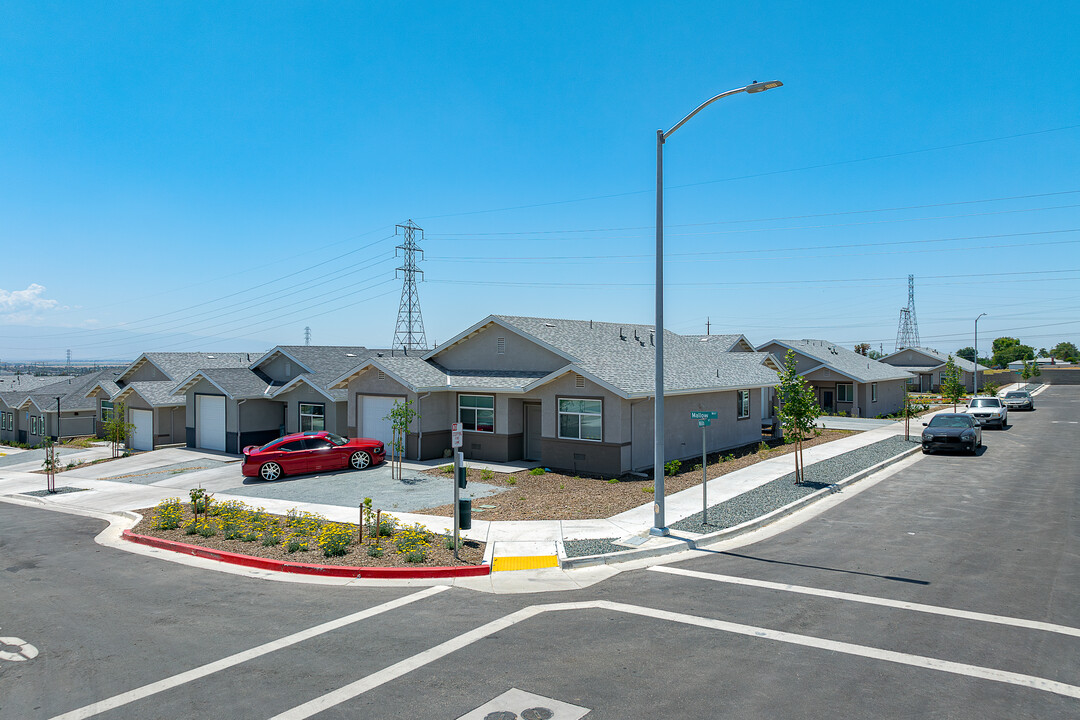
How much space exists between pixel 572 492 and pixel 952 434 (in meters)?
16.5

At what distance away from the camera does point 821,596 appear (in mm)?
9812

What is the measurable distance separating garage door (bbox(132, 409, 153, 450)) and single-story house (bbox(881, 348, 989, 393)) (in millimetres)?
62948

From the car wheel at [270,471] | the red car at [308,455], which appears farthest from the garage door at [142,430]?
the car wheel at [270,471]

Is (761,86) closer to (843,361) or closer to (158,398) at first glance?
(158,398)

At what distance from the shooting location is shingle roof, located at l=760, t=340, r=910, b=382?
4275 cm

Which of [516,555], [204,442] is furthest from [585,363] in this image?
[204,442]

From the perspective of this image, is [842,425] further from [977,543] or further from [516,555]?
[516,555]

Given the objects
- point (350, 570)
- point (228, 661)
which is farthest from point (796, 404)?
point (228, 661)

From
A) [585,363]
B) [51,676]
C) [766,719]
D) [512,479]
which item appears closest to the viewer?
[766,719]

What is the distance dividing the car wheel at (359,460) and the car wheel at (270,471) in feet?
8.06

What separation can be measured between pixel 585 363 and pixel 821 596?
1309cm

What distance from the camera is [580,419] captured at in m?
21.8

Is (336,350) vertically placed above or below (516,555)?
above

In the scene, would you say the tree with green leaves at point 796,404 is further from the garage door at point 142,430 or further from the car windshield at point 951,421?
the garage door at point 142,430
